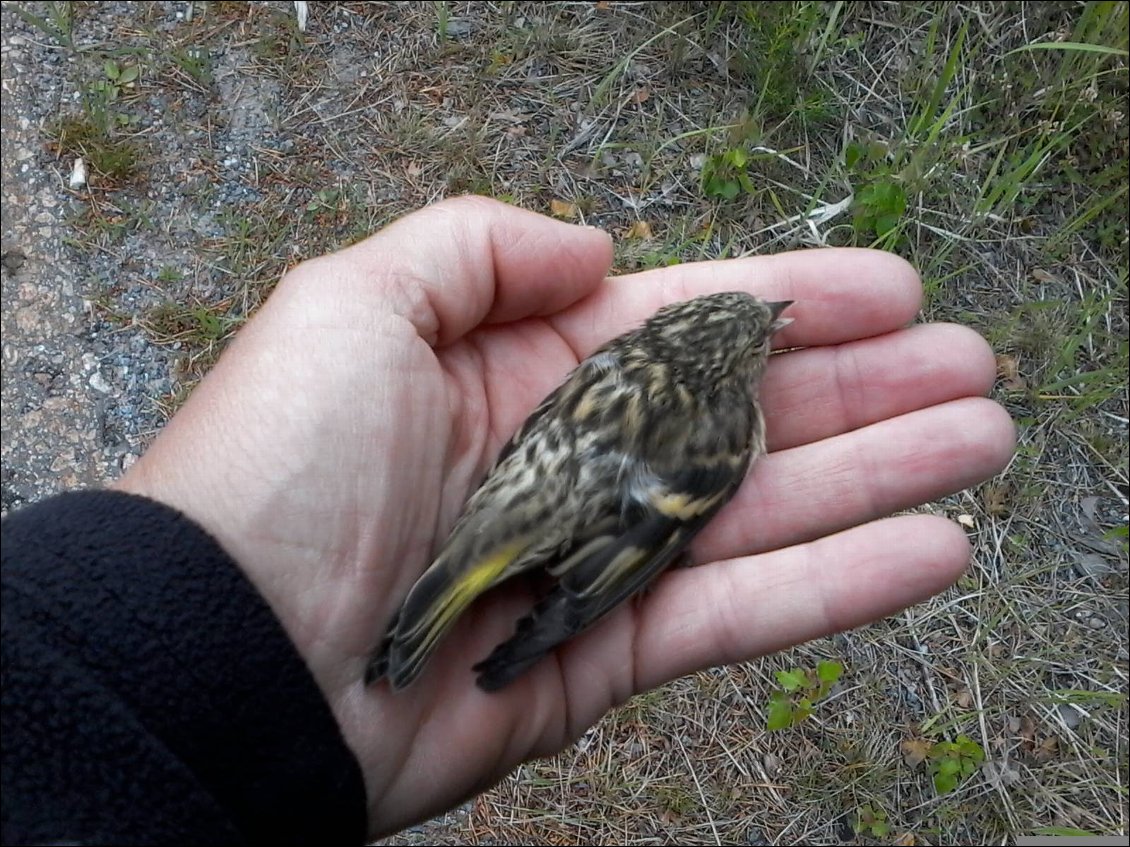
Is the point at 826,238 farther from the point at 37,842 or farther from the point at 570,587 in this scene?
the point at 37,842

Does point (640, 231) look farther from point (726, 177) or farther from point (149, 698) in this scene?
point (149, 698)

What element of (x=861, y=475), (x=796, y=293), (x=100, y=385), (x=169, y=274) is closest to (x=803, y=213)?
(x=796, y=293)

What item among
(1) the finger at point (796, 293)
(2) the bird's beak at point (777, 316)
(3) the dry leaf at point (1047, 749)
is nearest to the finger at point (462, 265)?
(1) the finger at point (796, 293)

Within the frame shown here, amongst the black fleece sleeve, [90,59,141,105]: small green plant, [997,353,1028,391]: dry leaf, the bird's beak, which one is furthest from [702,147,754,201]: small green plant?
the black fleece sleeve

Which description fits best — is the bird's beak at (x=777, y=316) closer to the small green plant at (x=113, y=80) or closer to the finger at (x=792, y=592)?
the finger at (x=792, y=592)

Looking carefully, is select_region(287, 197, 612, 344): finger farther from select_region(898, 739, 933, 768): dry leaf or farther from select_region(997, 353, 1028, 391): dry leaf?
select_region(898, 739, 933, 768): dry leaf

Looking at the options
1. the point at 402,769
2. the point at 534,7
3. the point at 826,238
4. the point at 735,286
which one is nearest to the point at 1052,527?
the point at 826,238
